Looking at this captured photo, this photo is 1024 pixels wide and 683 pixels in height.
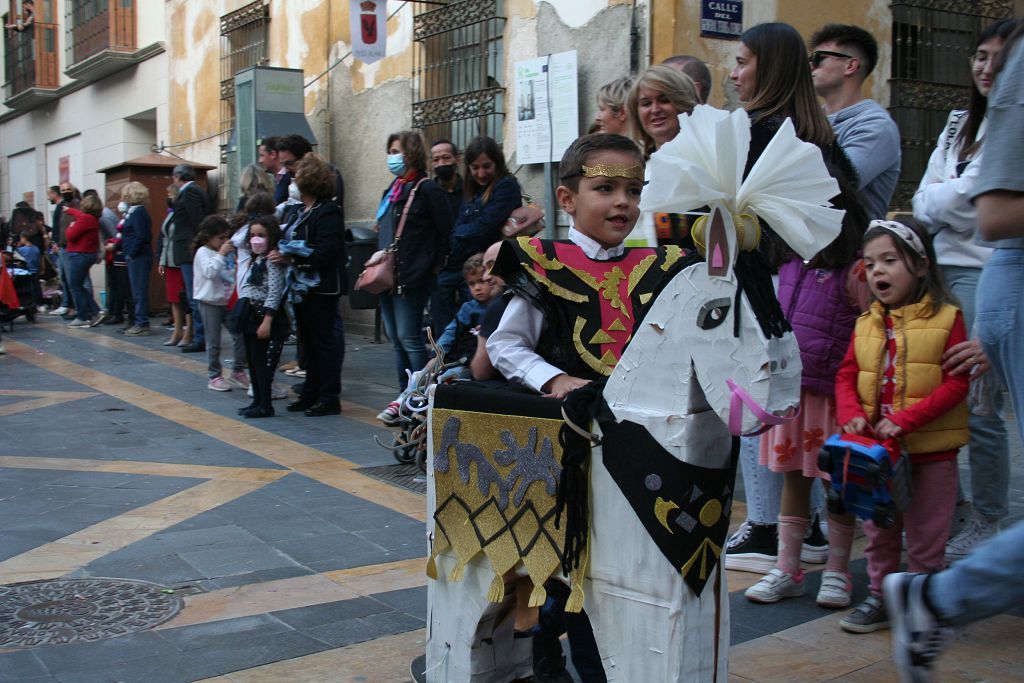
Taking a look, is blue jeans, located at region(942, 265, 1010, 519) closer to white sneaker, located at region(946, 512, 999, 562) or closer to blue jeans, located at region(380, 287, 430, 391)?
white sneaker, located at region(946, 512, 999, 562)

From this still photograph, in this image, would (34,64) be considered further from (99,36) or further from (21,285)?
(21,285)

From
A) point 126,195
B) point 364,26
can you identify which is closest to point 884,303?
point 364,26

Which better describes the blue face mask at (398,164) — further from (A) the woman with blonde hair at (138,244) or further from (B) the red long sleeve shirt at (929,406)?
(A) the woman with blonde hair at (138,244)

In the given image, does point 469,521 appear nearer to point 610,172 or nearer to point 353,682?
point 353,682

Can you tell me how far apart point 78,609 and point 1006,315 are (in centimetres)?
327

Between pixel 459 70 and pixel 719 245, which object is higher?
pixel 459 70

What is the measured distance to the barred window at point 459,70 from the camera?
10688mm

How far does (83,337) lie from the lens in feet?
43.3

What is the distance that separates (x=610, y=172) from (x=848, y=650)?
5.90ft

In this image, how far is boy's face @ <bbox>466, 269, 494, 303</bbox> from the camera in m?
5.95

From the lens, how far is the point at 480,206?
691 centimetres

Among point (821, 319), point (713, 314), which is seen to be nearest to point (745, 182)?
point (713, 314)

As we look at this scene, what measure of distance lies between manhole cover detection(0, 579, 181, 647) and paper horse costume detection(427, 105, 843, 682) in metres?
1.90

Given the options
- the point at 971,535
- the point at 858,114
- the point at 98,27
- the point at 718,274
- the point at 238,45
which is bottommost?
the point at 971,535
